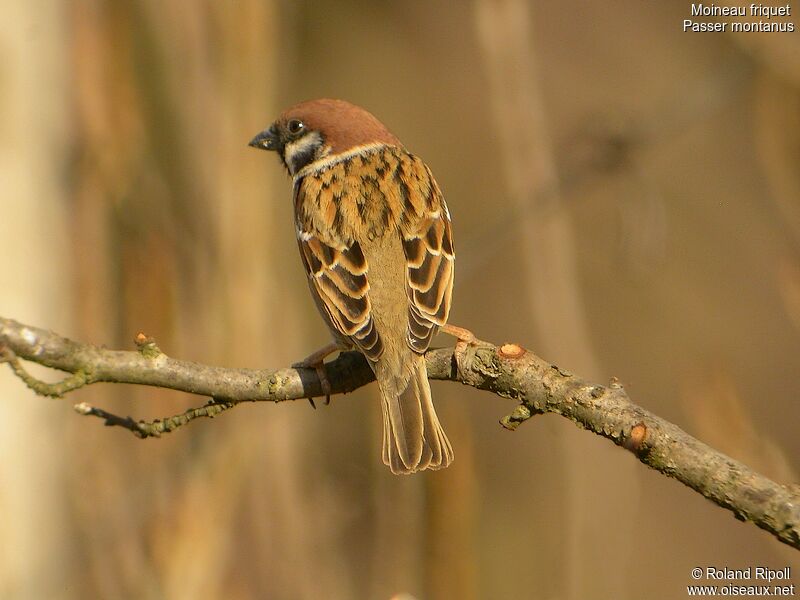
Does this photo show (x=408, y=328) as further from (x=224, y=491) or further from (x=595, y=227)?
Answer: (x=595, y=227)

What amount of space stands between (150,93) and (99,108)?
10.3 feet

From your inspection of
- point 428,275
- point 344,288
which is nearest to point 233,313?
point 344,288

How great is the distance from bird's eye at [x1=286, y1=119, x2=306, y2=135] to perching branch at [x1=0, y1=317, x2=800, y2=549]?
1935 millimetres

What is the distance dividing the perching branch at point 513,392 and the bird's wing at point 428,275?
0.47 metres

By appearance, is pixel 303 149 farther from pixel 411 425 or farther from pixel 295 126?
pixel 411 425

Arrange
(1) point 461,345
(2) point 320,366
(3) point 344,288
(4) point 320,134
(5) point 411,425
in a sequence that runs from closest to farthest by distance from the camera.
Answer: (1) point 461,345 → (2) point 320,366 → (5) point 411,425 → (3) point 344,288 → (4) point 320,134

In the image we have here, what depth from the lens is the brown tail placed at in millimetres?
3680

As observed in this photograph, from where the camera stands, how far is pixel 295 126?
4.94 m

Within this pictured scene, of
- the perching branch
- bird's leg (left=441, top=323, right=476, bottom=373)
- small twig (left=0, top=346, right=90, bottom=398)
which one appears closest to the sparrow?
bird's leg (left=441, top=323, right=476, bottom=373)

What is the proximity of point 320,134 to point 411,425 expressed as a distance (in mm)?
1729

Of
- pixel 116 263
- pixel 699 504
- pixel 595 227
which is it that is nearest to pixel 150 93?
pixel 116 263

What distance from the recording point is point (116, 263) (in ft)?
20.1

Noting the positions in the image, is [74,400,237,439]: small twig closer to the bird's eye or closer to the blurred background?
the blurred background

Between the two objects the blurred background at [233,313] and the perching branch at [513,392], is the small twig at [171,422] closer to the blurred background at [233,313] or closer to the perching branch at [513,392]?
the perching branch at [513,392]
